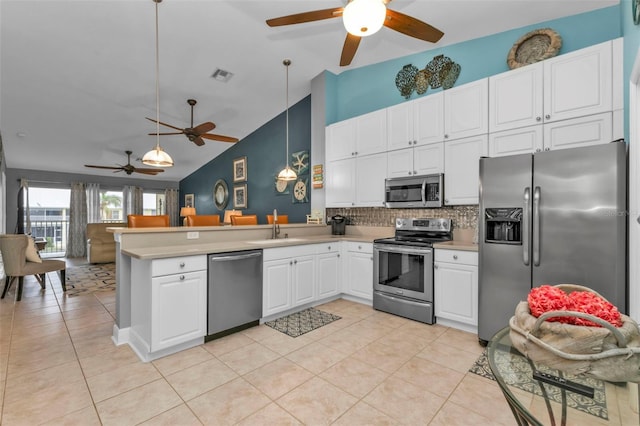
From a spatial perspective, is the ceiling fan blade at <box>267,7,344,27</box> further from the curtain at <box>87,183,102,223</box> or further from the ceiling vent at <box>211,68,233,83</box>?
the curtain at <box>87,183,102,223</box>

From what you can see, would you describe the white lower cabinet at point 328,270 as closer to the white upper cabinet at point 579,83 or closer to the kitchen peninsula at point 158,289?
the kitchen peninsula at point 158,289

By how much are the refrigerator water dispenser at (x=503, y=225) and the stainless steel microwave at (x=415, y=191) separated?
0.81m

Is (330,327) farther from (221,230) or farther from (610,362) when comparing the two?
(610,362)

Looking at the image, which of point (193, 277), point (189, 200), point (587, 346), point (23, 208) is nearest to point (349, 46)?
point (193, 277)

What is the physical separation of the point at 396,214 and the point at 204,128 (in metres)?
3.17

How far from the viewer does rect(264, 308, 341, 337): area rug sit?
285 cm

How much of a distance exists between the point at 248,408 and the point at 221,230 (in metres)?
1.88

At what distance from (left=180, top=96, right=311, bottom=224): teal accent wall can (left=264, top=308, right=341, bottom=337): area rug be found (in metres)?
2.50

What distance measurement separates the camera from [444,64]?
362cm

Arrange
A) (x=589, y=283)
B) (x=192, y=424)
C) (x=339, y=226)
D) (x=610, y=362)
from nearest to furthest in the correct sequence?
1. (x=610, y=362)
2. (x=192, y=424)
3. (x=589, y=283)
4. (x=339, y=226)

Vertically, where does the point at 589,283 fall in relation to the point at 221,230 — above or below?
below

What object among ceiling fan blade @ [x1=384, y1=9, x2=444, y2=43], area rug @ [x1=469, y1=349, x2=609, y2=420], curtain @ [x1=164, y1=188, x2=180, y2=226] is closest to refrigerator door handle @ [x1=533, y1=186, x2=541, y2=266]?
ceiling fan blade @ [x1=384, y1=9, x2=444, y2=43]

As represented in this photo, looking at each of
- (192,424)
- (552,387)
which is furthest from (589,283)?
(192,424)

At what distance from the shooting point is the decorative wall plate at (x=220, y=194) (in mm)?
7768
